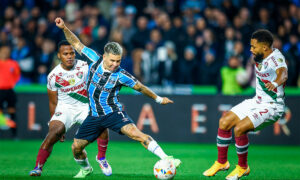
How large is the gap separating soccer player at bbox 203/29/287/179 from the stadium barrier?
20.8 feet

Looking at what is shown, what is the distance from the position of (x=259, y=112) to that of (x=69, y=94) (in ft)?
10.5

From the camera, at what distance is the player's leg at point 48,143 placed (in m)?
8.87

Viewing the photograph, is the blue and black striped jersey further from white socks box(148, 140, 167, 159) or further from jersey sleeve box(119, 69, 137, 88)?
white socks box(148, 140, 167, 159)

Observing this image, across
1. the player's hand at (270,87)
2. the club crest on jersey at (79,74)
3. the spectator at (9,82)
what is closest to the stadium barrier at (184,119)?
the spectator at (9,82)

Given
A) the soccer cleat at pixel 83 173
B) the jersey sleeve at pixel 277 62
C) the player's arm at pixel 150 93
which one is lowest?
the soccer cleat at pixel 83 173

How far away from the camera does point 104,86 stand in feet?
28.6

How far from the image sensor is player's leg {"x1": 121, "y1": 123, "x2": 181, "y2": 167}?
814 centimetres

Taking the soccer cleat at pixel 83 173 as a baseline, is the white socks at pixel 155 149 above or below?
above

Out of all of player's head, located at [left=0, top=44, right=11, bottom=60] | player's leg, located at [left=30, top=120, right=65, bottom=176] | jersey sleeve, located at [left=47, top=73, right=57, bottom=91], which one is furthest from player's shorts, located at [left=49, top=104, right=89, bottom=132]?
player's head, located at [left=0, top=44, right=11, bottom=60]

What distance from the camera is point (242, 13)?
17.0 metres

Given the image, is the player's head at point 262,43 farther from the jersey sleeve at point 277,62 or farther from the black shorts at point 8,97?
the black shorts at point 8,97

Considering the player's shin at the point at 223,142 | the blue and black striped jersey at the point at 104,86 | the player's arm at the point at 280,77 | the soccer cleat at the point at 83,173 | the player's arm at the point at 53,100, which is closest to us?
the player's arm at the point at 280,77

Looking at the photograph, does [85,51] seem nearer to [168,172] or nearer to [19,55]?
[168,172]

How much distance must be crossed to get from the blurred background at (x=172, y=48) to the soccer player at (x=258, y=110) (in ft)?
20.8
